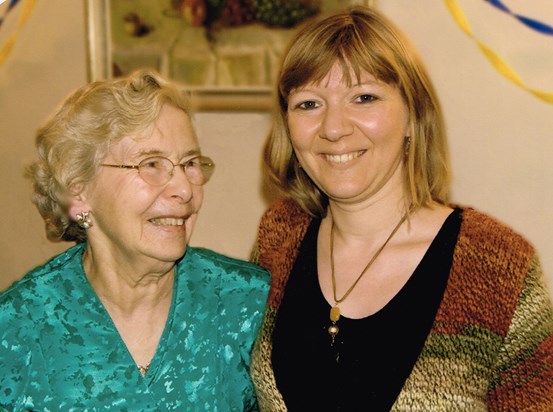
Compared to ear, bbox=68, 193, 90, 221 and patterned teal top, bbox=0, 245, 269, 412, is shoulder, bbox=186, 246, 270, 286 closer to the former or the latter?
patterned teal top, bbox=0, 245, 269, 412

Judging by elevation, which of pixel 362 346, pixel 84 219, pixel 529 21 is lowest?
pixel 362 346

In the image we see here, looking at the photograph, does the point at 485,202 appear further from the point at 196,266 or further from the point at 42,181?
the point at 42,181

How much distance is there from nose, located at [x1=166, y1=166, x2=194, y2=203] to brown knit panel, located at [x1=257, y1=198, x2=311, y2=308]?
32 centimetres

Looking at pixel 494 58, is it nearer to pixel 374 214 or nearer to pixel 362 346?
pixel 374 214

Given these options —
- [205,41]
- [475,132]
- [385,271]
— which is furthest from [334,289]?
[205,41]

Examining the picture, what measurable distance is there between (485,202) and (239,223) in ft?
3.49

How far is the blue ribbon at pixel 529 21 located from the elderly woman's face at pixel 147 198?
1.31 meters

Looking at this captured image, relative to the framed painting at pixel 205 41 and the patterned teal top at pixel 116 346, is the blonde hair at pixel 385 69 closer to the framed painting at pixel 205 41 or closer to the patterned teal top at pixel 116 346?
the patterned teal top at pixel 116 346

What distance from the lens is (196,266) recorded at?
80.7 inches

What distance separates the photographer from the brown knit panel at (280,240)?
78.0 inches

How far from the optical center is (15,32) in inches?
144

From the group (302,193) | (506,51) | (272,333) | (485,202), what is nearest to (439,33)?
(506,51)

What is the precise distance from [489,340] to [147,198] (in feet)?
2.80

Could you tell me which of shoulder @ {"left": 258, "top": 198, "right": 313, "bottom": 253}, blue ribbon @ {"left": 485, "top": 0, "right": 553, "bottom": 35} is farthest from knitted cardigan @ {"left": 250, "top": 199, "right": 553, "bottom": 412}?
blue ribbon @ {"left": 485, "top": 0, "right": 553, "bottom": 35}
